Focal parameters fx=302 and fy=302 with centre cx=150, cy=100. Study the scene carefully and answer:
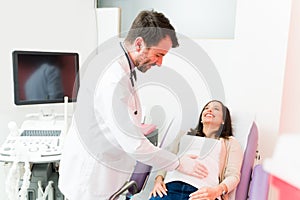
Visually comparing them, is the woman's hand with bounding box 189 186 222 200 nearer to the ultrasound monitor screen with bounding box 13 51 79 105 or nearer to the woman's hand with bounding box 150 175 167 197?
the woman's hand with bounding box 150 175 167 197

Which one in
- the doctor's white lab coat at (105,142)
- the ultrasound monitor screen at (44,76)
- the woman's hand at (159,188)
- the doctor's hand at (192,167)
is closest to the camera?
the doctor's white lab coat at (105,142)

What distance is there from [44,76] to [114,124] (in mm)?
919

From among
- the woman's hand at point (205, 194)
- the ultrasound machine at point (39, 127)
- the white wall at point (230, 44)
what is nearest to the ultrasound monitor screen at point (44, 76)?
the ultrasound machine at point (39, 127)

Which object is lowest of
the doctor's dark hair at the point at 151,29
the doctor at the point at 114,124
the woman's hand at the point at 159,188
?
the woman's hand at the point at 159,188

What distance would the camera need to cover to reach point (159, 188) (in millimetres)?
1726

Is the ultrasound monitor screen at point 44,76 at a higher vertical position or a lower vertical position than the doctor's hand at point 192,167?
higher

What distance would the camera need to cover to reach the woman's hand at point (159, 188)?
1.71m

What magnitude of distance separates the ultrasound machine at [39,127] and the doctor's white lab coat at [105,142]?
270 millimetres

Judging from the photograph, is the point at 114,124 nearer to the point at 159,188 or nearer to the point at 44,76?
the point at 159,188

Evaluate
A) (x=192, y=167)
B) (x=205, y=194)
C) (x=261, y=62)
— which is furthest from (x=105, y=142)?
(x=261, y=62)

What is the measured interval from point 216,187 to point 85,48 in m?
1.58

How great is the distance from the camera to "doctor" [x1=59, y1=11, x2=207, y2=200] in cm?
127

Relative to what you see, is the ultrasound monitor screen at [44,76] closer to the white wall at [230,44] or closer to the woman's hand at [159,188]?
the white wall at [230,44]

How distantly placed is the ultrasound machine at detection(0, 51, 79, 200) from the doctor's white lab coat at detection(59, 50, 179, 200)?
0.27 m
